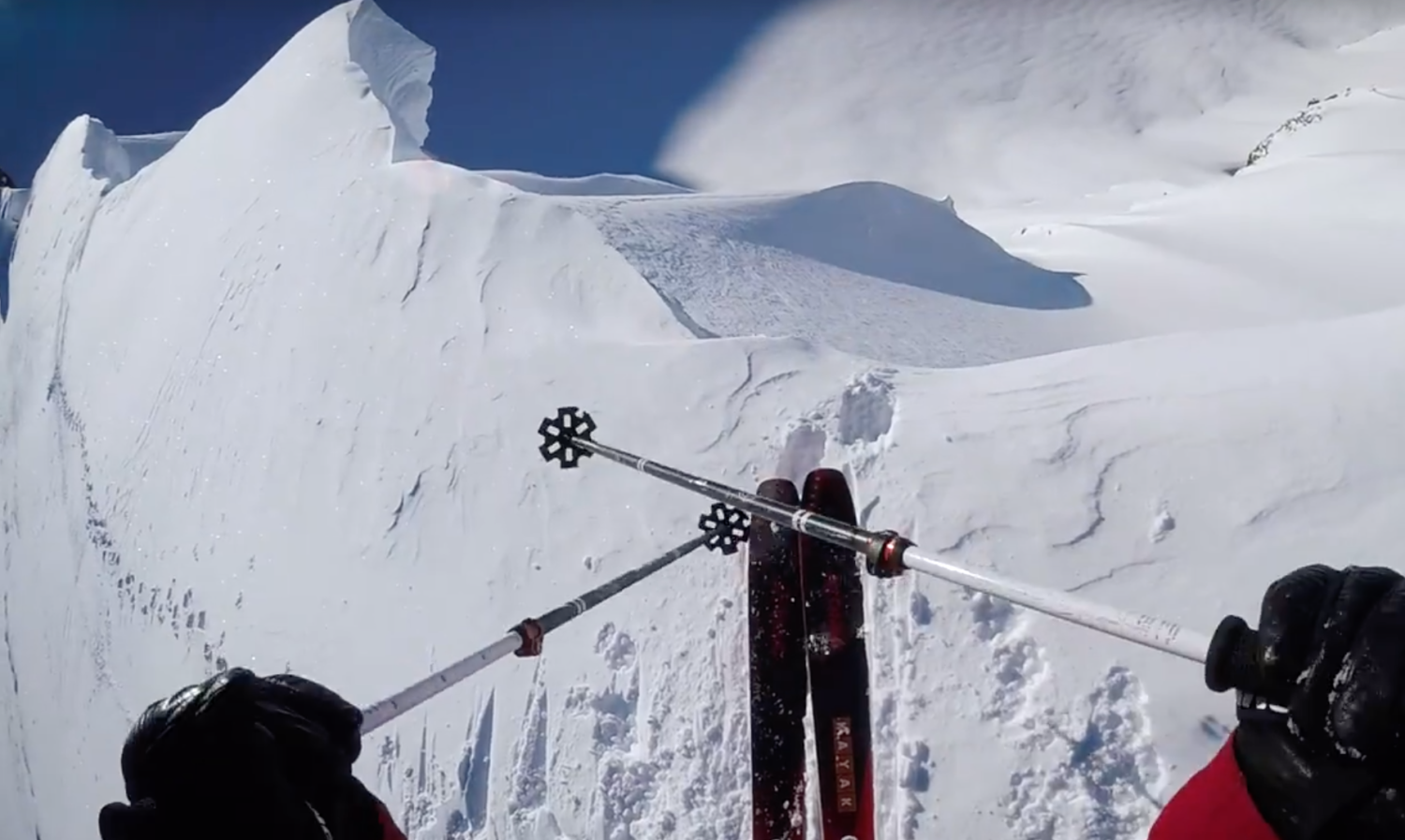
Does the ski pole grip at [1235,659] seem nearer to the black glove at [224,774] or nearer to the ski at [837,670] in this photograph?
the black glove at [224,774]

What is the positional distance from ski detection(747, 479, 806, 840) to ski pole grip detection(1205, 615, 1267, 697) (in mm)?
2591

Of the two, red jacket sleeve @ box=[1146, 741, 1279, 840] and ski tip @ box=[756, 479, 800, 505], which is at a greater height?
ski tip @ box=[756, 479, 800, 505]

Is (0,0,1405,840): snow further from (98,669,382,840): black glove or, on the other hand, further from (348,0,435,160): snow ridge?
(98,669,382,840): black glove

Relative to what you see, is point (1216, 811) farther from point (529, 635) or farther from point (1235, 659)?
point (529, 635)

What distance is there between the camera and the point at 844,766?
3801 mm

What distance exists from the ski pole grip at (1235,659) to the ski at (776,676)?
259 centimetres

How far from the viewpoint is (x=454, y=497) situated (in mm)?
6398

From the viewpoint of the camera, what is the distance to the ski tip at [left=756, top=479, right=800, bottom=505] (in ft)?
15.4

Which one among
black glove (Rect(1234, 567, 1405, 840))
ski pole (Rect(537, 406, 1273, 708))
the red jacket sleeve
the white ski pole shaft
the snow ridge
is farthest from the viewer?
the snow ridge

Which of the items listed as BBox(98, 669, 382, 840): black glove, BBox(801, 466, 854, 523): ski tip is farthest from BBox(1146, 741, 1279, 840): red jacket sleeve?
BBox(801, 466, 854, 523): ski tip

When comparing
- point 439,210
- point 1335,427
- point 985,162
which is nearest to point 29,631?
point 439,210

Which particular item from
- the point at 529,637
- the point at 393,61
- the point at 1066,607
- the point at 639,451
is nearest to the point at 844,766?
the point at 529,637

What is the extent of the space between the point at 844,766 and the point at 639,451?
2.48 meters

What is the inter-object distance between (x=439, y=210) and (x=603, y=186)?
7.82m
